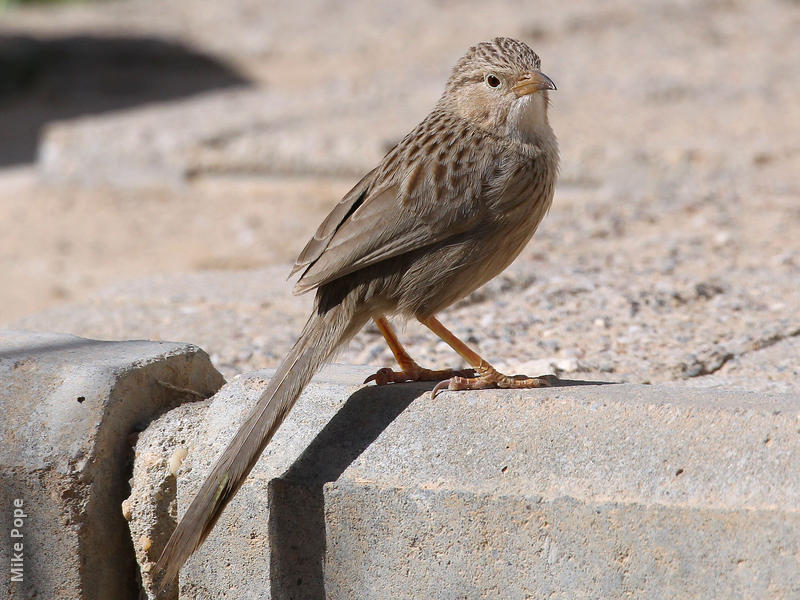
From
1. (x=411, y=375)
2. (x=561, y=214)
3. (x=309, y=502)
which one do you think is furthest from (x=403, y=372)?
(x=561, y=214)

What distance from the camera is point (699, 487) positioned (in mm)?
3088

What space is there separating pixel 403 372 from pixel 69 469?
42.9 inches

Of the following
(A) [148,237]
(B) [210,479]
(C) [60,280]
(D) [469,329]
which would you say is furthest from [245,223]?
(B) [210,479]

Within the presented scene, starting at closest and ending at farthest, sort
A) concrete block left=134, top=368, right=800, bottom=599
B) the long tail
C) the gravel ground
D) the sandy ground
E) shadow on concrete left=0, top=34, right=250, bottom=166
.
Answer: concrete block left=134, top=368, right=800, bottom=599 → the long tail → the gravel ground → the sandy ground → shadow on concrete left=0, top=34, right=250, bottom=166

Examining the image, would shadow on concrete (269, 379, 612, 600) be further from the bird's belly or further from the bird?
the bird's belly

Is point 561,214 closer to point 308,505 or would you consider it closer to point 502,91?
point 502,91

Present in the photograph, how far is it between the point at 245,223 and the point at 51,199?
6.90ft

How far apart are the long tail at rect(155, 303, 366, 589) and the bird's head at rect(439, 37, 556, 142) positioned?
46.7 inches

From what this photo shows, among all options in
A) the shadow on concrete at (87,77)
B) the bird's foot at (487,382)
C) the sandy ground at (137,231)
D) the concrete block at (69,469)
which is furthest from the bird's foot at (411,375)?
the shadow on concrete at (87,77)

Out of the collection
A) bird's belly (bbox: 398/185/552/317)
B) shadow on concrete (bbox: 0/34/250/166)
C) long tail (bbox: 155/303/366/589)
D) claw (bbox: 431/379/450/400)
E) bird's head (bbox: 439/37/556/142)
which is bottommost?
shadow on concrete (bbox: 0/34/250/166)

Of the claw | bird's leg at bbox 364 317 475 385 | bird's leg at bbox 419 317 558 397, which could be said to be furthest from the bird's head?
the claw

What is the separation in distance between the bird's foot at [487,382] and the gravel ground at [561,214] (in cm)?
87

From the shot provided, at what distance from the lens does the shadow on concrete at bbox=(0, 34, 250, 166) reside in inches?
512

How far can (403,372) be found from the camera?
3820mm
